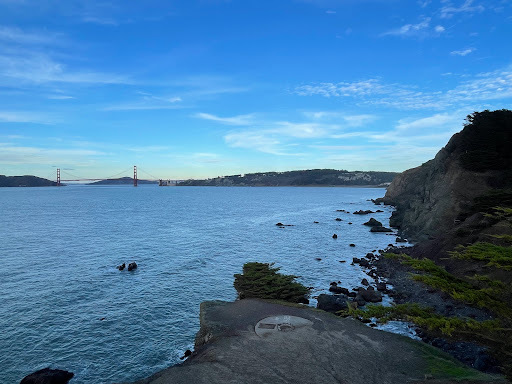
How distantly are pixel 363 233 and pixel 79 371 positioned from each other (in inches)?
2433

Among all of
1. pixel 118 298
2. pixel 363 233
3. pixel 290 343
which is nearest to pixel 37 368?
pixel 118 298

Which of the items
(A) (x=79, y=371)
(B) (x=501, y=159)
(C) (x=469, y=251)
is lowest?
(A) (x=79, y=371)

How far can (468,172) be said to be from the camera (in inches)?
1950

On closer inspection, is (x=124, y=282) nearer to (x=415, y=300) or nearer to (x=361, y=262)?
(x=415, y=300)

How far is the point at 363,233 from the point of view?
2817 inches

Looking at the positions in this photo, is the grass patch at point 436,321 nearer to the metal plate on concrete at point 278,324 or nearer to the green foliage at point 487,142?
the metal plate on concrete at point 278,324

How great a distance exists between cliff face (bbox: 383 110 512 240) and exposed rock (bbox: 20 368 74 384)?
43869mm

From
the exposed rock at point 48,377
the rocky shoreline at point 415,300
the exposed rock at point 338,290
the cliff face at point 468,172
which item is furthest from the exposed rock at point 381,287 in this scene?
the exposed rock at point 48,377

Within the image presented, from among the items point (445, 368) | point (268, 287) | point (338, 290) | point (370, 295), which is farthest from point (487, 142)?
point (445, 368)

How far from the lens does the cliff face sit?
46.7 metres

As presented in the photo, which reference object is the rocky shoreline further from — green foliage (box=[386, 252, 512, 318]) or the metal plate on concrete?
green foliage (box=[386, 252, 512, 318])

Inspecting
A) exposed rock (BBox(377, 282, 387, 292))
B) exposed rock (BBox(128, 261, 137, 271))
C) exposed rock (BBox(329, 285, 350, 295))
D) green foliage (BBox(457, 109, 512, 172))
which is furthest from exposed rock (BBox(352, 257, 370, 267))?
exposed rock (BBox(128, 261, 137, 271))

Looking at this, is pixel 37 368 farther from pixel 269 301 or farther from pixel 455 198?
pixel 455 198

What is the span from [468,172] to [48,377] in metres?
55.5
